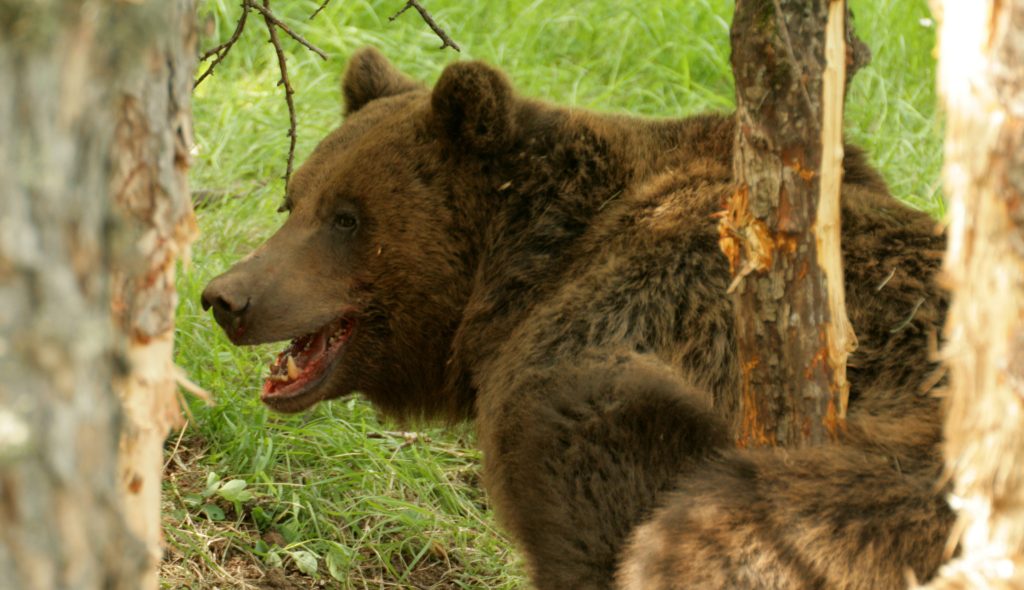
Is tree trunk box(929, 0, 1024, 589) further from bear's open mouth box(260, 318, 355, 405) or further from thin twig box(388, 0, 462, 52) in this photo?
bear's open mouth box(260, 318, 355, 405)

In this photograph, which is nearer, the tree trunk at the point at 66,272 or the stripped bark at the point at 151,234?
the tree trunk at the point at 66,272

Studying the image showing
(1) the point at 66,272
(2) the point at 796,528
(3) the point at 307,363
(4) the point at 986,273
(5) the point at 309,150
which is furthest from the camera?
(5) the point at 309,150

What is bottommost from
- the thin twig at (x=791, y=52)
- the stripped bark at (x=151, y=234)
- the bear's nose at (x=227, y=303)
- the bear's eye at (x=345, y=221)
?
the bear's nose at (x=227, y=303)

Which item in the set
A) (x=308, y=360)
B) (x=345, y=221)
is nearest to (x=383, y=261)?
(x=345, y=221)

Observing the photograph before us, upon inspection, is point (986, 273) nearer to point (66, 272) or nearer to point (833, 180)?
point (833, 180)

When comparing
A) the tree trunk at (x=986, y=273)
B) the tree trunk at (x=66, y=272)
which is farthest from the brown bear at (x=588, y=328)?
the tree trunk at (x=66, y=272)

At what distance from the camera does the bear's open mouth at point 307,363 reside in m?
4.20

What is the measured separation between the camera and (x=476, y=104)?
3.99 meters

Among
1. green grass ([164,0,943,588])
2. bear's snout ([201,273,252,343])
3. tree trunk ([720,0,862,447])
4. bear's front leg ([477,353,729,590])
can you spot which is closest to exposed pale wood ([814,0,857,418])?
tree trunk ([720,0,862,447])

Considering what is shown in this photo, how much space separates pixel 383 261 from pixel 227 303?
538mm

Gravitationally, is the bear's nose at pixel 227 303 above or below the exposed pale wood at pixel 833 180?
below

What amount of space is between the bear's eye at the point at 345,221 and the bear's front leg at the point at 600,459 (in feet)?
3.73

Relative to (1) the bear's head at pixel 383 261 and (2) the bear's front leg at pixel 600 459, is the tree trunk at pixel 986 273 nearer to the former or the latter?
(2) the bear's front leg at pixel 600 459

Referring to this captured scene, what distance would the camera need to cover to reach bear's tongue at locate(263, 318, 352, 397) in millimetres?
4215
